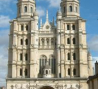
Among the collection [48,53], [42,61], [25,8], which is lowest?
[42,61]

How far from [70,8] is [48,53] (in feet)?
33.0

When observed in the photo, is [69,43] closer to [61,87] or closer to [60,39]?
[60,39]

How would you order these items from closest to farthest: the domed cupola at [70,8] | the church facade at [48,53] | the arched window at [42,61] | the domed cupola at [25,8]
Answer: the church facade at [48,53]
the arched window at [42,61]
the domed cupola at [70,8]
the domed cupola at [25,8]

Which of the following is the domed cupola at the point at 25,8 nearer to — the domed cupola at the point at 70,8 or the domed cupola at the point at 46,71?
the domed cupola at the point at 70,8

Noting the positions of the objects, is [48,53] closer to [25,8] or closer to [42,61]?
[42,61]

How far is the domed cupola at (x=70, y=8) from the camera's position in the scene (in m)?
60.0

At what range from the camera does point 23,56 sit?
187ft

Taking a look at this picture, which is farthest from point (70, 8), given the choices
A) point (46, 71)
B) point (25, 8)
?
point (46, 71)

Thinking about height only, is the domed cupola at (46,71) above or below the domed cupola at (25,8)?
below

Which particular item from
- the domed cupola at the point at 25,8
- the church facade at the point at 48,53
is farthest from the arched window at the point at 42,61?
the domed cupola at the point at 25,8

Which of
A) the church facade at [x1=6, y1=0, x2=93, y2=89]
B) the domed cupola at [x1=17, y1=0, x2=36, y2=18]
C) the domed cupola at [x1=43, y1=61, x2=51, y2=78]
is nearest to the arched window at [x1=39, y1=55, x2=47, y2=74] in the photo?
the church facade at [x1=6, y1=0, x2=93, y2=89]

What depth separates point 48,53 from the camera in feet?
188

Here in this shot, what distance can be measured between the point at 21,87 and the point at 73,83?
29.7 feet

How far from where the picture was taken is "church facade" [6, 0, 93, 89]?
54.8 meters
